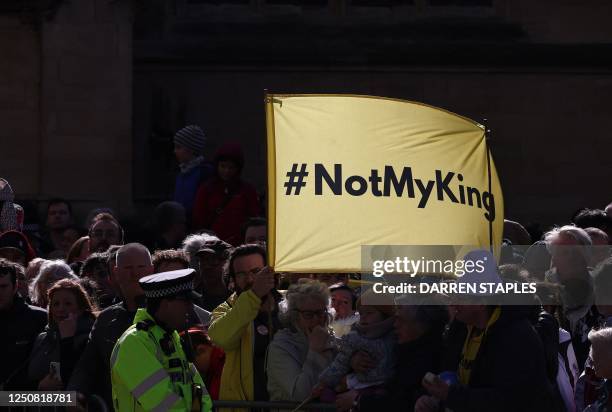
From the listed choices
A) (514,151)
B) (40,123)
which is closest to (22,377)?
(40,123)

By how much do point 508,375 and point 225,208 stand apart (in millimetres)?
5505

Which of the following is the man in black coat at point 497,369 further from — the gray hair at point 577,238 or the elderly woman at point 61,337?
the elderly woman at point 61,337

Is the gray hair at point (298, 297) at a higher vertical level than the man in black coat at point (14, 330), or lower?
higher

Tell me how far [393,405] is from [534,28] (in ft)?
29.6

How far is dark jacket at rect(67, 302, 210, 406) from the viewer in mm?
10812

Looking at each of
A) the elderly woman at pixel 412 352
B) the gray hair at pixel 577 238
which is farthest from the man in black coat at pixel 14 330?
the gray hair at pixel 577 238

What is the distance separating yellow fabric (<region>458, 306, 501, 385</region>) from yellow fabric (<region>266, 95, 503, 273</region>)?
891 millimetres

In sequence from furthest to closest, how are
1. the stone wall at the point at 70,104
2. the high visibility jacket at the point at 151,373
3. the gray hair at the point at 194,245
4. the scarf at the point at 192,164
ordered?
the stone wall at the point at 70,104 → the scarf at the point at 192,164 → the gray hair at the point at 194,245 → the high visibility jacket at the point at 151,373

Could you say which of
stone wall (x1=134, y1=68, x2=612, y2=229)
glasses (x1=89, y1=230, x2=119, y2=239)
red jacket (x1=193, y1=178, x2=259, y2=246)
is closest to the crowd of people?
glasses (x1=89, y1=230, x2=119, y2=239)

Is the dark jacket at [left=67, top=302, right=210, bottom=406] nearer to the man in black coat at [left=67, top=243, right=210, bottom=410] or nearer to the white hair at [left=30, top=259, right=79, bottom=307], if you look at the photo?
the man in black coat at [left=67, top=243, right=210, bottom=410]

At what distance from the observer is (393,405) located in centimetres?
997

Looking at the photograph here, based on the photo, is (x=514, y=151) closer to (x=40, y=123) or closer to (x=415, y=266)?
(x=40, y=123)

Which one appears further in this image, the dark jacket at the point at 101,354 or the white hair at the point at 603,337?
the dark jacket at the point at 101,354

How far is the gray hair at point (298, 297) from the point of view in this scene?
10.5 metres
